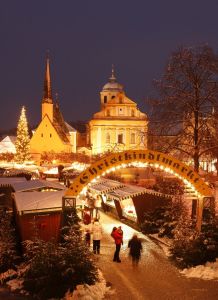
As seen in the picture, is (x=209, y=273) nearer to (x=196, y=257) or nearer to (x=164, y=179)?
(x=196, y=257)

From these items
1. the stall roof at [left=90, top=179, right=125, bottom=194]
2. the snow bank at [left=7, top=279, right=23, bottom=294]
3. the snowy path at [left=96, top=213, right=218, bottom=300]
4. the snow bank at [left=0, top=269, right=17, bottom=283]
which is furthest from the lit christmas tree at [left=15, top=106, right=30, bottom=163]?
the snow bank at [left=7, top=279, right=23, bottom=294]

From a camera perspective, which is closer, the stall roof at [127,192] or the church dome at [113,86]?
the stall roof at [127,192]

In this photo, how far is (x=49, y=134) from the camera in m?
72.8

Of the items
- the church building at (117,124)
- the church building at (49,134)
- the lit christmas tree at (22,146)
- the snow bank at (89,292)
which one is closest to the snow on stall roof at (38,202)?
the snow bank at (89,292)

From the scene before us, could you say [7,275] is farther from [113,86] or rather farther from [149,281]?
[113,86]

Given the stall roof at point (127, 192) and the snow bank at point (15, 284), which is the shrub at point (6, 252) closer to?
the snow bank at point (15, 284)

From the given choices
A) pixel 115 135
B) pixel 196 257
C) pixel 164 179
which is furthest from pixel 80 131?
pixel 196 257

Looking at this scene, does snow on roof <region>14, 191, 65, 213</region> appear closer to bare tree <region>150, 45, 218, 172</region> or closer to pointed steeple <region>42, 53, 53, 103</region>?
bare tree <region>150, 45, 218, 172</region>

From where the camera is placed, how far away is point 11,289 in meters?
14.1

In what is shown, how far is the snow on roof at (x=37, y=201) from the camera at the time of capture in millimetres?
17375

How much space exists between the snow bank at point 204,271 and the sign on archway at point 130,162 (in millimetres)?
2882

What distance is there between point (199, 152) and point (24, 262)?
30.1 ft

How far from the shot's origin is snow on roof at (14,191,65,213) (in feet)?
57.0

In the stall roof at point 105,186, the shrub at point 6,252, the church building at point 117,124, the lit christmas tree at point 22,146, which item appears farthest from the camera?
the church building at point 117,124
